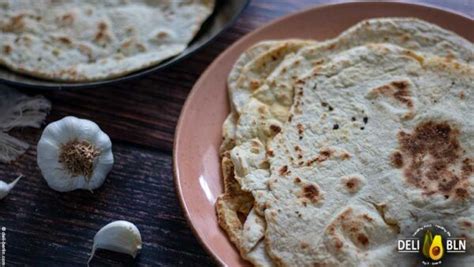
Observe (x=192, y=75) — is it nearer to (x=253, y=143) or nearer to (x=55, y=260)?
(x=253, y=143)

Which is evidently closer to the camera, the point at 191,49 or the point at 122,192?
the point at 122,192

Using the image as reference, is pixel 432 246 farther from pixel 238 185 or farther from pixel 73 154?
pixel 73 154

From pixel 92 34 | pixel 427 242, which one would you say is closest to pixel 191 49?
pixel 92 34

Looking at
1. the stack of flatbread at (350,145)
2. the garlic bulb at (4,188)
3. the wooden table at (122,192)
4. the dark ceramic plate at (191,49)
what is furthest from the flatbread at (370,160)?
the garlic bulb at (4,188)

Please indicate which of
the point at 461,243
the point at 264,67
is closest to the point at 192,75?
the point at 264,67

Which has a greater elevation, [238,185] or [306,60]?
[306,60]

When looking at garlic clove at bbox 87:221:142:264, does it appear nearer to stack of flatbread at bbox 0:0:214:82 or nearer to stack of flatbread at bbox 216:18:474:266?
stack of flatbread at bbox 216:18:474:266
